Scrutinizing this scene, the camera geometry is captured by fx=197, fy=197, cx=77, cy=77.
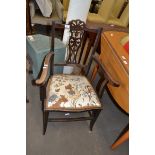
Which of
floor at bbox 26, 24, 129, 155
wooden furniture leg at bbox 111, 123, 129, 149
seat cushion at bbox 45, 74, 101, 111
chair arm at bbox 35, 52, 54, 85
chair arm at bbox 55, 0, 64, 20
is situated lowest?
floor at bbox 26, 24, 129, 155

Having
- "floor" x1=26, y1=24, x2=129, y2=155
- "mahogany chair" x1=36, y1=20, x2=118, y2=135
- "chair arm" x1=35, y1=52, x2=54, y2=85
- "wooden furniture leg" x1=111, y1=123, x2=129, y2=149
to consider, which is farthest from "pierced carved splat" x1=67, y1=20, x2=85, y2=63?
"wooden furniture leg" x1=111, y1=123, x2=129, y2=149

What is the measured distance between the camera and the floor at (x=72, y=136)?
1.66 metres

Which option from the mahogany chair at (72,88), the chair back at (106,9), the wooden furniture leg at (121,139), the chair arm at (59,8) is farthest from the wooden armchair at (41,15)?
the wooden furniture leg at (121,139)

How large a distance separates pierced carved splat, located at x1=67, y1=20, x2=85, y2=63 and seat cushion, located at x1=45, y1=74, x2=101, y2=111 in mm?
228

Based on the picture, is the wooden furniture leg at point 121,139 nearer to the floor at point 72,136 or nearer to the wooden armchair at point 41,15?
the floor at point 72,136

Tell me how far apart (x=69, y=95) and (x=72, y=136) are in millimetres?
438

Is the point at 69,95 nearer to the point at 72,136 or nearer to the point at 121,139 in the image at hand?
the point at 72,136

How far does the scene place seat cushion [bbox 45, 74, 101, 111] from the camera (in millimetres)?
1534

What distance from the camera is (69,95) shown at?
1.59 metres

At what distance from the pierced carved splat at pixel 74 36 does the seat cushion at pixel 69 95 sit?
228 millimetres

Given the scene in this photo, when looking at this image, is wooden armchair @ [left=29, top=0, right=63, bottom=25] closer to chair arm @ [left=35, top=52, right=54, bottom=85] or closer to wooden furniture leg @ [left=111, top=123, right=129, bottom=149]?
chair arm @ [left=35, top=52, right=54, bottom=85]

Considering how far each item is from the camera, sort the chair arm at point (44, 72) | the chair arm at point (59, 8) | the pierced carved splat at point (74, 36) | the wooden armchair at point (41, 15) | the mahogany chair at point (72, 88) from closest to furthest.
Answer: the chair arm at point (44, 72), the mahogany chair at point (72, 88), the pierced carved splat at point (74, 36), the wooden armchair at point (41, 15), the chair arm at point (59, 8)
